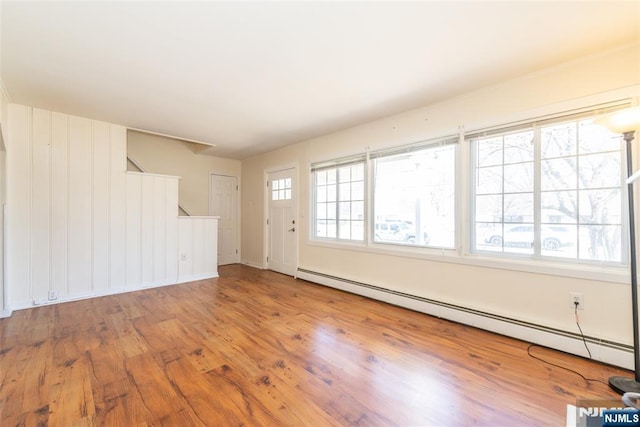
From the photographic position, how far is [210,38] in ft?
6.15

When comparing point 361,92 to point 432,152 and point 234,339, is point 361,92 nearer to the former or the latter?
point 432,152

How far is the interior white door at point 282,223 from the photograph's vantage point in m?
4.78

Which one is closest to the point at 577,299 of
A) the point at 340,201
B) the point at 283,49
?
the point at 340,201

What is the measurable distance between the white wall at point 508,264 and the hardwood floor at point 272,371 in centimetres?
32

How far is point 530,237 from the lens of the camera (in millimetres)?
2381

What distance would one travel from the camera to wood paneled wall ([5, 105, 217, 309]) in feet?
10.2

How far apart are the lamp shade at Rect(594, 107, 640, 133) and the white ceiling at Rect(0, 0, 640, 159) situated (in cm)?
66

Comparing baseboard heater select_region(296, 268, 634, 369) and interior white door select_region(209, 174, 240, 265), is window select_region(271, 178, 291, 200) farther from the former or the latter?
baseboard heater select_region(296, 268, 634, 369)

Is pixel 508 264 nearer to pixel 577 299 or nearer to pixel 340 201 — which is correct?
pixel 577 299

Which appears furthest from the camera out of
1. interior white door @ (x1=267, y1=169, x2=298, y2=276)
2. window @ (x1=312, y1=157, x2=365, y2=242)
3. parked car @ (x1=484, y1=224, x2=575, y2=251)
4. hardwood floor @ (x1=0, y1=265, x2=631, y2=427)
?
interior white door @ (x1=267, y1=169, x2=298, y2=276)

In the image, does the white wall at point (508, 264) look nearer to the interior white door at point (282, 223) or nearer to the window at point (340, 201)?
the window at point (340, 201)

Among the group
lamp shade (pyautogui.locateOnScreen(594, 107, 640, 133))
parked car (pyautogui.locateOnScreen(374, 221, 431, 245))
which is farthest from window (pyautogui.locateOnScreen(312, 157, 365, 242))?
lamp shade (pyautogui.locateOnScreen(594, 107, 640, 133))

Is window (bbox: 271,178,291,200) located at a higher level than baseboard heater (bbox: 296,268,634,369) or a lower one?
higher

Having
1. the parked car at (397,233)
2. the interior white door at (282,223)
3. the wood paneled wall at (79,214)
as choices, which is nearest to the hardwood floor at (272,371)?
the wood paneled wall at (79,214)
